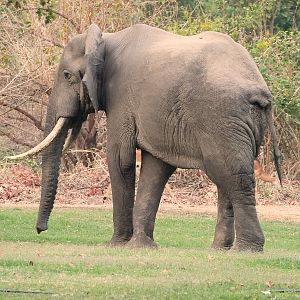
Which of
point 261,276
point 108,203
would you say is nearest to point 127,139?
point 261,276

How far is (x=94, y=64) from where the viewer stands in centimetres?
1720

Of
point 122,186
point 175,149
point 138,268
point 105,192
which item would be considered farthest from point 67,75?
point 105,192

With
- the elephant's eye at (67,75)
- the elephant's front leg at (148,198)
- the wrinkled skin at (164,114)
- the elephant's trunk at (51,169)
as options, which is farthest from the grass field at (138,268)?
the elephant's eye at (67,75)

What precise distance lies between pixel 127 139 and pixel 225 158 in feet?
5.31

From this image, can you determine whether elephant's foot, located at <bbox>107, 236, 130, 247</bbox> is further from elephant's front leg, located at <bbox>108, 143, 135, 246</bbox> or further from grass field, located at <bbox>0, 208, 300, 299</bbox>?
grass field, located at <bbox>0, 208, 300, 299</bbox>

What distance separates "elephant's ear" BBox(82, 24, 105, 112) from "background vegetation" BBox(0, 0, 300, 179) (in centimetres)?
1054

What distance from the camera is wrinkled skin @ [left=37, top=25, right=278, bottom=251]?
1602 cm

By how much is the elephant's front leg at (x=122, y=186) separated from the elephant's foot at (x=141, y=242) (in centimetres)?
41

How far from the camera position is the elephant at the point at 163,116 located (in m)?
16.0

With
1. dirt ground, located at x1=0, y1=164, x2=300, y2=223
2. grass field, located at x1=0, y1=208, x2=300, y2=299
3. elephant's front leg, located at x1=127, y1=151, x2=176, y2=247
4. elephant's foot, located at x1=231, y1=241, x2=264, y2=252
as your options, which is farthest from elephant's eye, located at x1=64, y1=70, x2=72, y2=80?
dirt ground, located at x1=0, y1=164, x2=300, y2=223

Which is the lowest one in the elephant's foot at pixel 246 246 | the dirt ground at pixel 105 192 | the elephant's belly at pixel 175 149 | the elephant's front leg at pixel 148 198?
the dirt ground at pixel 105 192

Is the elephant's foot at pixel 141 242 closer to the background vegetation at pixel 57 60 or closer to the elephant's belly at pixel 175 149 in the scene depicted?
the elephant's belly at pixel 175 149

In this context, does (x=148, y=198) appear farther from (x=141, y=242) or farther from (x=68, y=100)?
(x=68, y=100)

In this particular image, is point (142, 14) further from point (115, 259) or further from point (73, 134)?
point (115, 259)
